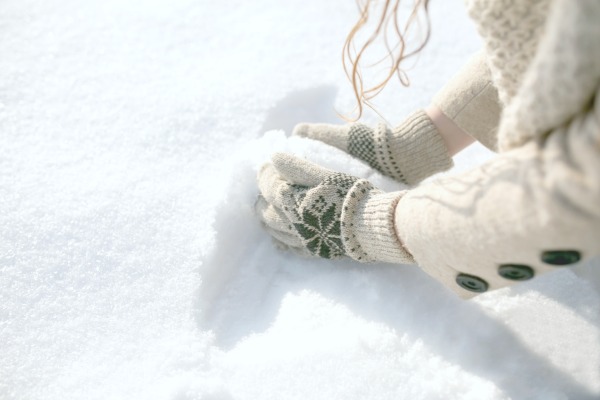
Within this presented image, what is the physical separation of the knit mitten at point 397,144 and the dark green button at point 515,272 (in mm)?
435

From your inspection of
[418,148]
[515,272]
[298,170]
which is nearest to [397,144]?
[418,148]

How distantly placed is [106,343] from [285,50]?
774mm

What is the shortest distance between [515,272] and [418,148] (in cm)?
45

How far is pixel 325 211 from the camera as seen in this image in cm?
97

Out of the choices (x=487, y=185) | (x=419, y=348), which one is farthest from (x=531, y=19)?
(x=419, y=348)

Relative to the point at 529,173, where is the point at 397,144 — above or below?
below

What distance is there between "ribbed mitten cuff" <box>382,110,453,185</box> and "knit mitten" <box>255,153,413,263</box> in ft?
0.56

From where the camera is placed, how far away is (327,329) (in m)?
0.92

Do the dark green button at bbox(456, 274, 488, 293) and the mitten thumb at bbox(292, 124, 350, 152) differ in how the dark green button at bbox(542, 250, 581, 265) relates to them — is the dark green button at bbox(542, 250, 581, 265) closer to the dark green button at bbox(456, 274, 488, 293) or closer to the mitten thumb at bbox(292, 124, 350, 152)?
the dark green button at bbox(456, 274, 488, 293)

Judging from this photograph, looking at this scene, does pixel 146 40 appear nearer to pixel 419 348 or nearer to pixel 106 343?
pixel 106 343

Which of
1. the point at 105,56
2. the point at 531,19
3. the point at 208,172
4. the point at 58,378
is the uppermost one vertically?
the point at 531,19

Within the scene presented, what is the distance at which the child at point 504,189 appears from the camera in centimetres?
55

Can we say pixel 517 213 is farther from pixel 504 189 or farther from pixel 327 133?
pixel 327 133

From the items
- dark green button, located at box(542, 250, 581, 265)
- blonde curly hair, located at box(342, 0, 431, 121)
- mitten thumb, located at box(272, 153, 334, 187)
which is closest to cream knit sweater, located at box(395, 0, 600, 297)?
dark green button, located at box(542, 250, 581, 265)
